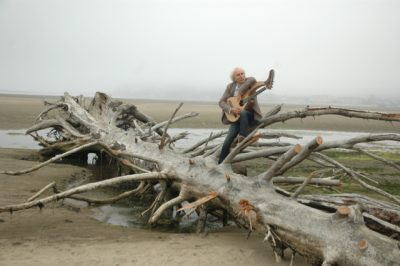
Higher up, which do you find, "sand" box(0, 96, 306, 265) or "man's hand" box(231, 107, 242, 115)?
"man's hand" box(231, 107, 242, 115)

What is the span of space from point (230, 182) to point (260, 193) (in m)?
0.43

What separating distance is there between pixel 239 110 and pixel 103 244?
7.32ft

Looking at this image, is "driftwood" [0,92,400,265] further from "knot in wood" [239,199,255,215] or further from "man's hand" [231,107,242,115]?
"man's hand" [231,107,242,115]

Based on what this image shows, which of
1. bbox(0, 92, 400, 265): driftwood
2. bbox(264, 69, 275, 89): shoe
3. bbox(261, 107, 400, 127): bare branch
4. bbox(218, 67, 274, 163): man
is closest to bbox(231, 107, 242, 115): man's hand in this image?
bbox(218, 67, 274, 163): man

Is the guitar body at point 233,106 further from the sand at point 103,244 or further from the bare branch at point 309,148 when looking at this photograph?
the bare branch at point 309,148

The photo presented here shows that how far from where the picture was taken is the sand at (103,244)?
11.8ft

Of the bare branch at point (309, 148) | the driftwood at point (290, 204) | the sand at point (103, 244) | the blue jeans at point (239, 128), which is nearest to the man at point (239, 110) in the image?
the blue jeans at point (239, 128)

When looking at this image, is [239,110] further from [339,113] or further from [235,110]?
[339,113]

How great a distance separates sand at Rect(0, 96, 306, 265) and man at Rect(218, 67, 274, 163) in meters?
1.14

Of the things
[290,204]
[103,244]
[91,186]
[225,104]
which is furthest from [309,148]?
[91,186]

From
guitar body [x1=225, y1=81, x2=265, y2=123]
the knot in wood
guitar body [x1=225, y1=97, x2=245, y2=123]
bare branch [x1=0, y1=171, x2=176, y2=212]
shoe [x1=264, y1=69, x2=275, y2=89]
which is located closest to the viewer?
the knot in wood

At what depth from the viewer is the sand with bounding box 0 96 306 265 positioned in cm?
361

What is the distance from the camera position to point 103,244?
13.2 feet

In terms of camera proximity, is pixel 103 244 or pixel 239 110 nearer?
pixel 103 244
